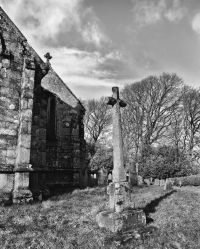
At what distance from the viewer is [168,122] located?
2816cm

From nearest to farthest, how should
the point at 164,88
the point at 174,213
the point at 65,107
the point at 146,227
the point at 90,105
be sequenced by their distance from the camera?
the point at 146,227 < the point at 174,213 < the point at 65,107 < the point at 164,88 < the point at 90,105

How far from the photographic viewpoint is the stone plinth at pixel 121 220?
604cm

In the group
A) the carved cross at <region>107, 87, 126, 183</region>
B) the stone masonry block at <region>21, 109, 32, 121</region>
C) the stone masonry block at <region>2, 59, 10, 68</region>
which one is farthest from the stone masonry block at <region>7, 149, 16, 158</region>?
the carved cross at <region>107, 87, 126, 183</region>

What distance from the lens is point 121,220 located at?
240 inches

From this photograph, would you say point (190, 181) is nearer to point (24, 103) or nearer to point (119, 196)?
point (119, 196)

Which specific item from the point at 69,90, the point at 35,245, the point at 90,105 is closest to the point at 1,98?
the point at 35,245

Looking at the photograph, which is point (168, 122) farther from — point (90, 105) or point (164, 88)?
point (90, 105)

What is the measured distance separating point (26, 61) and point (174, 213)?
7570mm

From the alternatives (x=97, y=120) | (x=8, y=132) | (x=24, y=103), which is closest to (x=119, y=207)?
(x=8, y=132)

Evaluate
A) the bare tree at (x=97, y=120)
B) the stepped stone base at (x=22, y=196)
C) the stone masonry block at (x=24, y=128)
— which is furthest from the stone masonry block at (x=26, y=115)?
the bare tree at (x=97, y=120)

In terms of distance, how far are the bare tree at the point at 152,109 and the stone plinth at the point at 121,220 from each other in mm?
21302

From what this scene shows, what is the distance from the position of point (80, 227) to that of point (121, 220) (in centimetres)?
104

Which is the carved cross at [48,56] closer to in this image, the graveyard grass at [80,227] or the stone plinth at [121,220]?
the graveyard grass at [80,227]

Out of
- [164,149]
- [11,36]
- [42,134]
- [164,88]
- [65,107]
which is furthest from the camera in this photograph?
[164,88]
